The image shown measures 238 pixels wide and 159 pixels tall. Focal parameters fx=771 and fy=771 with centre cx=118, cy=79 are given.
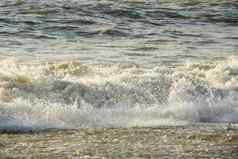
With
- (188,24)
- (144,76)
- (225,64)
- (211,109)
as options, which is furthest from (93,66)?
(188,24)

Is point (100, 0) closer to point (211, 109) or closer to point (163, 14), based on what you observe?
point (163, 14)

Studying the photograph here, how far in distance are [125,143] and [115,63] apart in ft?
19.1

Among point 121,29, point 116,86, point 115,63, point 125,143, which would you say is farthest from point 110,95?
point 121,29

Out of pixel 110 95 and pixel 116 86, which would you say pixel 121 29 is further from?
pixel 110 95

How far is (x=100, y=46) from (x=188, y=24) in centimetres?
484

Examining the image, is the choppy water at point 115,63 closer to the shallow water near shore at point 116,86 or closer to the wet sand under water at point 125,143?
the shallow water near shore at point 116,86

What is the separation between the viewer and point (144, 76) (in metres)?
13.0

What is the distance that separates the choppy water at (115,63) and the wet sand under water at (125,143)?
1.58 feet

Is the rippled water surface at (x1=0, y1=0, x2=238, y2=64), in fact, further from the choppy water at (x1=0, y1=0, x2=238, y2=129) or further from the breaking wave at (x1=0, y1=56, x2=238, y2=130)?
the breaking wave at (x1=0, y1=56, x2=238, y2=130)

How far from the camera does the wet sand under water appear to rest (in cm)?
855

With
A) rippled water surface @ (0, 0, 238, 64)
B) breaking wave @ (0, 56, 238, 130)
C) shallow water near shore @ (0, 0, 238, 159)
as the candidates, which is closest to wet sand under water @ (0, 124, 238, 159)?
shallow water near shore @ (0, 0, 238, 159)

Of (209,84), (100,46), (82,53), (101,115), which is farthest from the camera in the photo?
(100,46)

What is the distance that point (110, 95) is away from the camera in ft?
38.6

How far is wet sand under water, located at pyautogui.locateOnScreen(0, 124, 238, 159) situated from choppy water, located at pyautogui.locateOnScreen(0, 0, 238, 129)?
1.58 ft
